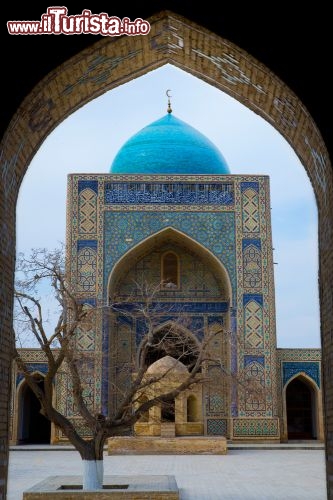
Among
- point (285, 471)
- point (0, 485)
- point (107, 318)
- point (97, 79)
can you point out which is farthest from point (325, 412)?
point (107, 318)

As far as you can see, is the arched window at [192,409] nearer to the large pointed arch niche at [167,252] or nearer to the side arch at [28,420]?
the large pointed arch niche at [167,252]

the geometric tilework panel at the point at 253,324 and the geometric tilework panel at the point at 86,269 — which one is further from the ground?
the geometric tilework panel at the point at 86,269

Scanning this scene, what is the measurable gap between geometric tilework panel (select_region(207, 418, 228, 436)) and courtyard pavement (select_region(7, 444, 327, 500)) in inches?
50.3

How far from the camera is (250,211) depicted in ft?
56.4

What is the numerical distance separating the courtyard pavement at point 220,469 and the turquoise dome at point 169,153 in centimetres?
721

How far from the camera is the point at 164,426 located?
1466 cm

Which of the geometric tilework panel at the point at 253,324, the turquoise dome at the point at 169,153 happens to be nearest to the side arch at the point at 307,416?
the geometric tilework panel at the point at 253,324

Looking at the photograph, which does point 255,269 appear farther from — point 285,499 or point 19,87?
point 19,87

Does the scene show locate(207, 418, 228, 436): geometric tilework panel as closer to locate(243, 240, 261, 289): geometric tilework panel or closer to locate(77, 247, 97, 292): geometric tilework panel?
locate(243, 240, 261, 289): geometric tilework panel

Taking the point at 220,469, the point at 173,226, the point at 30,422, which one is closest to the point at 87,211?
the point at 173,226

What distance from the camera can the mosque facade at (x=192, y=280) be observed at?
16281 millimetres

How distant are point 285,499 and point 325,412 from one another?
3802mm

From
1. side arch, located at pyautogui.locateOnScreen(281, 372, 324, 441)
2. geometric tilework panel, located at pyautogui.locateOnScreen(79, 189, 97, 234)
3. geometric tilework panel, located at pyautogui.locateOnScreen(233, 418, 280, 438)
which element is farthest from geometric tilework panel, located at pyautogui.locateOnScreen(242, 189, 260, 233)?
geometric tilework panel, located at pyautogui.locateOnScreen(233, 418, 280, 438)

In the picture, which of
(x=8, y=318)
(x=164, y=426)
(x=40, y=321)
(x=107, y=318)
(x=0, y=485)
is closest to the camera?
(x=0, y=485)
